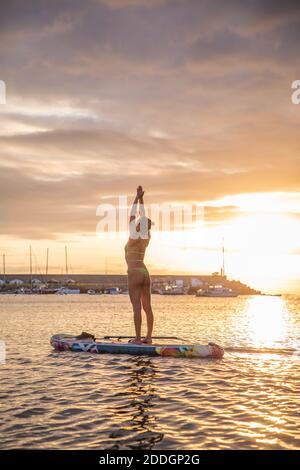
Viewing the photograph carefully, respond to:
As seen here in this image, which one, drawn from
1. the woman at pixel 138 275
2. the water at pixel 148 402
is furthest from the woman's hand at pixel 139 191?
the water at pixel 148 402

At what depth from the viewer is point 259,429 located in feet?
36.0

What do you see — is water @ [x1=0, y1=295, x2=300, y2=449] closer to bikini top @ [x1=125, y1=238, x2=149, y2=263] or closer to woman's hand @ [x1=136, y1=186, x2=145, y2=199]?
bikini top @ [x1=125, y1=238, x2=149, y2=263]

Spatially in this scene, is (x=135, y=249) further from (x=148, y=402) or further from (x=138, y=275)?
(x=148, y=402)

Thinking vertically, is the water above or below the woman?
below

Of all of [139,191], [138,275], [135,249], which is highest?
[139,191]

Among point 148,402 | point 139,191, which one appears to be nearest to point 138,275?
point 139,191

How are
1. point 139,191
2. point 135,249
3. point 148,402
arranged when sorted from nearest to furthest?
point 148,402, point 139,191, point 135,249

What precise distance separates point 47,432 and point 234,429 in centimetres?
374

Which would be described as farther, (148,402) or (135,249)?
(135,249)

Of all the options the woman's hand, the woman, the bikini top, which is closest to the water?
the woman

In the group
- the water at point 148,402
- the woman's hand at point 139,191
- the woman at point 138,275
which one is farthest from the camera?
the woman at point 138,275

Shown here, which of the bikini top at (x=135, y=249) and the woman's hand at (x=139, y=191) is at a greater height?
the woman's hand at (x=139, y=191)

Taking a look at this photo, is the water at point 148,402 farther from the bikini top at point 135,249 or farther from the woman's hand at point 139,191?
the woman's hand at point 139,191

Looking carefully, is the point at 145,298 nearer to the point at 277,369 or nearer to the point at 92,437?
the point at 277,369
